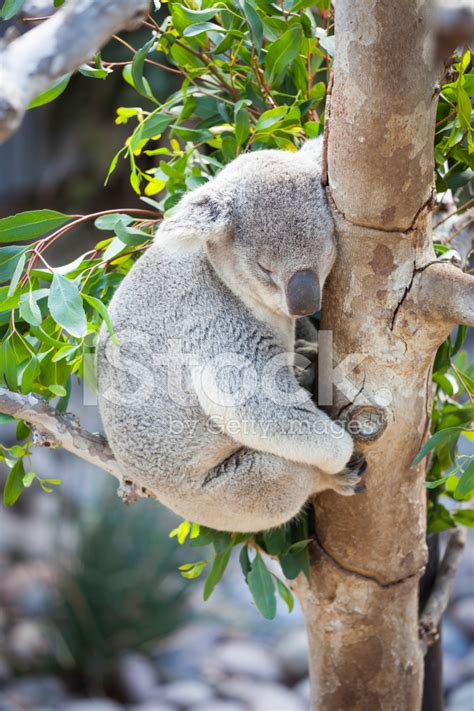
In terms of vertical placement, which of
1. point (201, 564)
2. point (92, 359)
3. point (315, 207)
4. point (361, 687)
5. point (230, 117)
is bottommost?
point (361, 687)

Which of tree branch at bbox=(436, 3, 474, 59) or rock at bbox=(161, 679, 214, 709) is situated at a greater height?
tree branch at bbox=(436, 3, 474, 59)

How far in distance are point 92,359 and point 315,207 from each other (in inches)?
23.9

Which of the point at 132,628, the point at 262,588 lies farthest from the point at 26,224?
the point at 132,628

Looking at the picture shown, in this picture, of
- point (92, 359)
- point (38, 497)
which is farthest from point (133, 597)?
point (92, 359)

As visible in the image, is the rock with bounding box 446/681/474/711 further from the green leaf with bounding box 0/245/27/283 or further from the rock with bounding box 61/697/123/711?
the green leaf with bounding box 0/245/27/283

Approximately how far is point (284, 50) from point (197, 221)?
14.2 inches

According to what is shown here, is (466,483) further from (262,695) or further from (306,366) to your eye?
(262,695)

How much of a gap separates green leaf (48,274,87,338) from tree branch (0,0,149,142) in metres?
0.70

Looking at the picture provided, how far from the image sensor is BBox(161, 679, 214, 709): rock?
3.62 metres

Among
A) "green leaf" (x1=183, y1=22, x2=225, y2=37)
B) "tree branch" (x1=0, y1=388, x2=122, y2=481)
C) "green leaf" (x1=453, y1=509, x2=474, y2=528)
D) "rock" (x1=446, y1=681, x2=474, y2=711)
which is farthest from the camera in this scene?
"rock" (x1=446, y1=681, x2=474, y2=711)

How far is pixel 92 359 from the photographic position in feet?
5.77

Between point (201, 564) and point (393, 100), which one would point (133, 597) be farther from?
point (393, 100)

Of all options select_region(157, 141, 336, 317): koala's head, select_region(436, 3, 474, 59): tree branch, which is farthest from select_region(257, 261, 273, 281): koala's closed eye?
select_region(436, 3, 474, 59): tree branch

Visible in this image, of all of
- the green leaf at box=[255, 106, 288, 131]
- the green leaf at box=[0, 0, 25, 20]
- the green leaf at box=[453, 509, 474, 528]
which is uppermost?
the green leaf at box=[0, 0, 25, 20]
